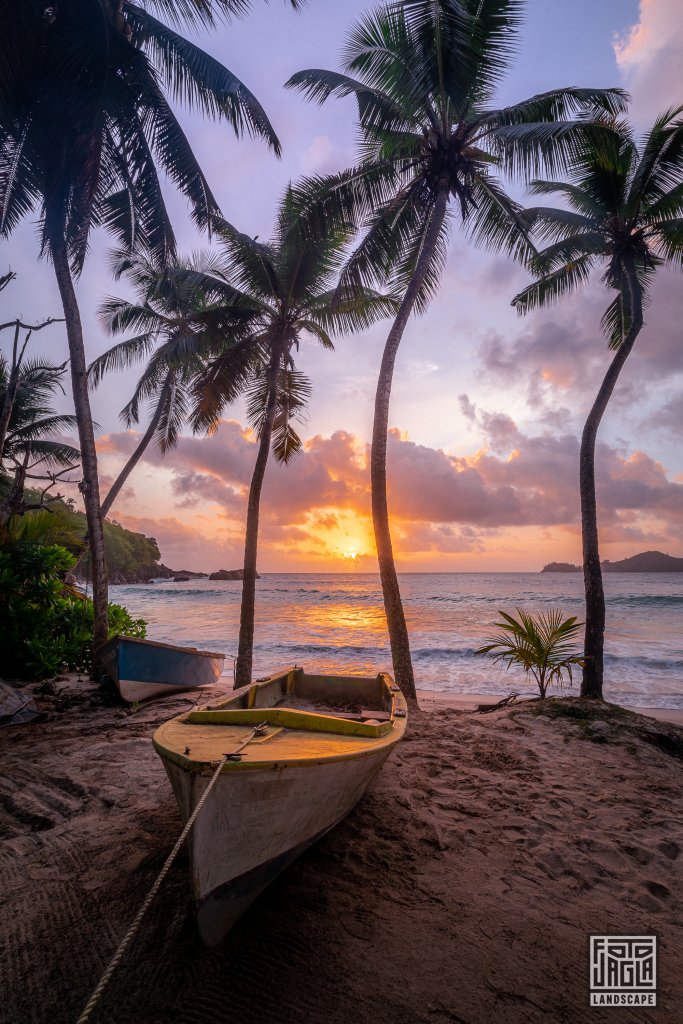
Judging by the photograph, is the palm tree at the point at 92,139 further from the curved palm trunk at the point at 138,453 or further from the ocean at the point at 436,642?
the ocean at the point at 436,642

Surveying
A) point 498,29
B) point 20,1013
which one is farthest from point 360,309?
point 20,1013

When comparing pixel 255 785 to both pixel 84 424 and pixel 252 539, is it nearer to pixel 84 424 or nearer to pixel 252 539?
Result: pixel 252 539

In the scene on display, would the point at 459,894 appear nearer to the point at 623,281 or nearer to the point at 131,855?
the point at 131,855

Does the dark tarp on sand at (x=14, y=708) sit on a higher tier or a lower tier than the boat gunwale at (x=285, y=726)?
lower

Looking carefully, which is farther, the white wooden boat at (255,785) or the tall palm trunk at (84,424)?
the tall palm trunk at (84,424)

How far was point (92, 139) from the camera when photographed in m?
7.80

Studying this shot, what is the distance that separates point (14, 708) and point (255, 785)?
5.69m

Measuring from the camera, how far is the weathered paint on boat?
7.40 meters

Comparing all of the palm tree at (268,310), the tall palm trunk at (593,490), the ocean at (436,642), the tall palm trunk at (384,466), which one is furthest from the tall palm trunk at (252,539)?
the tall palm trunk at (593,490)

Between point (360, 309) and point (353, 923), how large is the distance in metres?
10.9

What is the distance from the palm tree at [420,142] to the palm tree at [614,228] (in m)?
0.82

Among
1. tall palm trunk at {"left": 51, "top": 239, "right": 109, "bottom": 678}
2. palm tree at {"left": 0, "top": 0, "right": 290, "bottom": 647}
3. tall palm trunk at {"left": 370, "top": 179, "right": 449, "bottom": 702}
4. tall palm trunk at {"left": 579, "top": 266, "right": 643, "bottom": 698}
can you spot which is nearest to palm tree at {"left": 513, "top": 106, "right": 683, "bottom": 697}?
tall palm trunk at {"left": 579, "top": 266, "right": 643, "bottom": 698}

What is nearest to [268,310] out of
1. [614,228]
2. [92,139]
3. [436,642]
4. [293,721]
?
[92,139]

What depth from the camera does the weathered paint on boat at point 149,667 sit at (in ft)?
24.3
